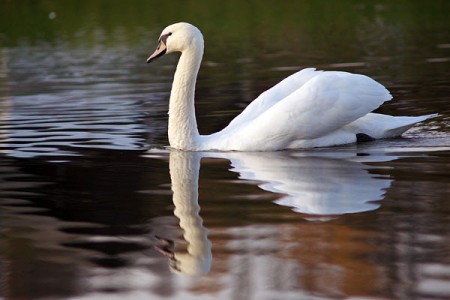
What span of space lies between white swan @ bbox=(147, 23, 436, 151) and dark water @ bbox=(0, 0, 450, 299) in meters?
0.17

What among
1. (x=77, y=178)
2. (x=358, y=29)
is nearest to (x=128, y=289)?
(x=77, y=178)

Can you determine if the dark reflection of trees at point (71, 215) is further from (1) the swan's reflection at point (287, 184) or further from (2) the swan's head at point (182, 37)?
(2) the swan's head at point (182, 37)

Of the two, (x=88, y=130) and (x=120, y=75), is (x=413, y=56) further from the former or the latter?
(x=88, y=130)

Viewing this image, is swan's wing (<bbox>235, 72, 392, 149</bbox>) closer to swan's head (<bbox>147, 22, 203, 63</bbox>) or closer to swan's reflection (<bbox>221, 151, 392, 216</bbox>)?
swan's reflection (<bbox>221, 151, 392, 216</bbox>)

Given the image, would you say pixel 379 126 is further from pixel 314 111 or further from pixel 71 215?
pixel 71 215

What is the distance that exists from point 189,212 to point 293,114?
252 centimetres

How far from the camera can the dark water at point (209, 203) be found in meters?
5.86

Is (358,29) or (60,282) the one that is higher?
(358,29)

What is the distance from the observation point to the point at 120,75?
67.7 ft

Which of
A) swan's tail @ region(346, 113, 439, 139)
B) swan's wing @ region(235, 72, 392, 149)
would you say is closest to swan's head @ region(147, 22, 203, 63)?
swan's wing @ region(235, 72, 392, 149)

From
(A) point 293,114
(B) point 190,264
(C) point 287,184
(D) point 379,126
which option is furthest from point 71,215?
(D) point 379,126

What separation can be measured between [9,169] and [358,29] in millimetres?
21029

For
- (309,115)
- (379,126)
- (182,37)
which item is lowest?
(379,126)

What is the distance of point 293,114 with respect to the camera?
9984mm
